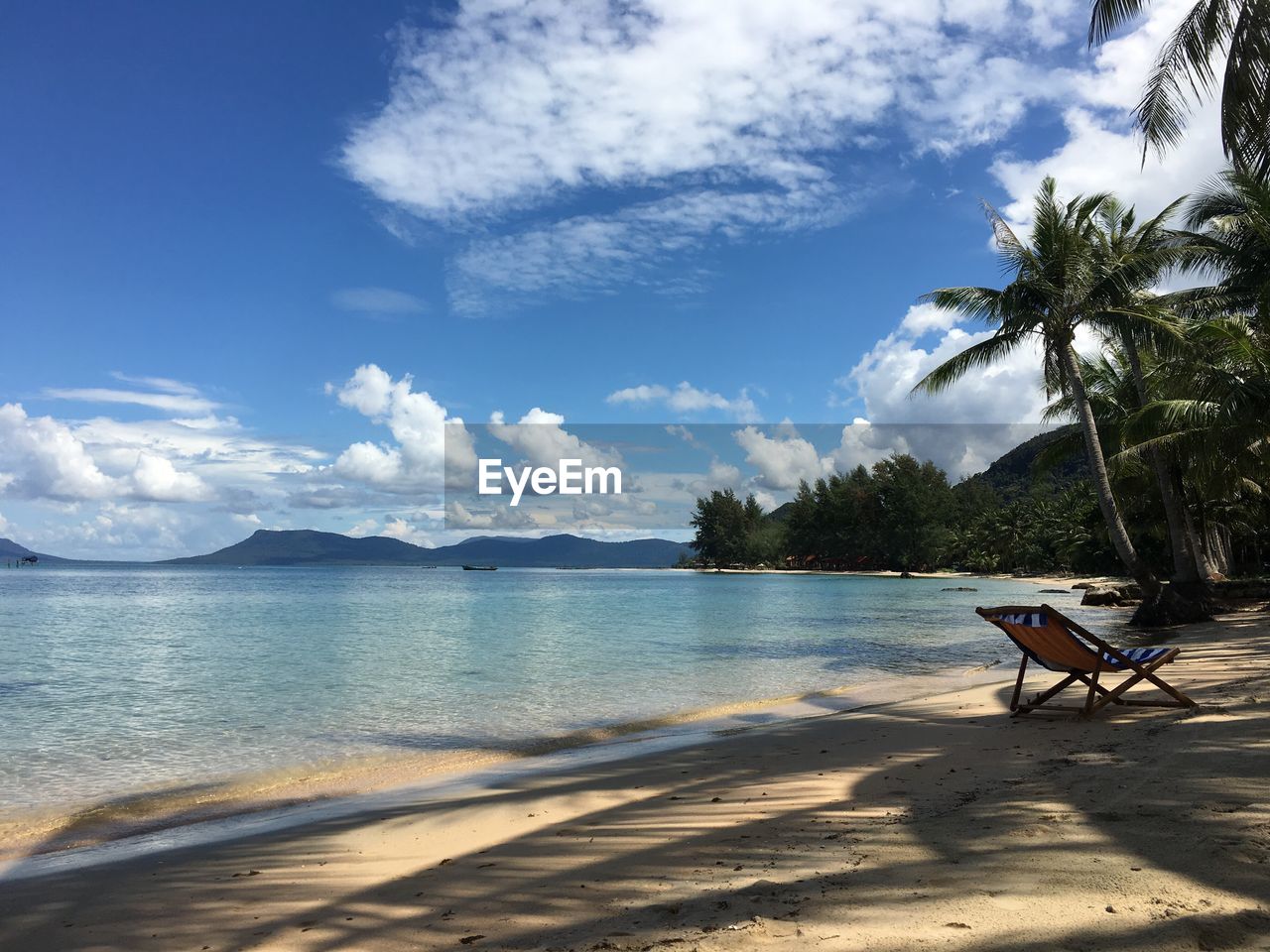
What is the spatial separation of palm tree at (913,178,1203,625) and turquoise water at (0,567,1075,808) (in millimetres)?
4016

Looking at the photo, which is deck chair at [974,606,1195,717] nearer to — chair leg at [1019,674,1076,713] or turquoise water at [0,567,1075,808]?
chair leg at [1019,674,1076,713]

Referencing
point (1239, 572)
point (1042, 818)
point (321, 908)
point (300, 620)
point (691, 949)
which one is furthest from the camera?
point (1239, 572)

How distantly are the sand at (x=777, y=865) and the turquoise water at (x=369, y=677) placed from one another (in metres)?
3.94

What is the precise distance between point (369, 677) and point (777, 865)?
12.8m

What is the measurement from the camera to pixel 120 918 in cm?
369

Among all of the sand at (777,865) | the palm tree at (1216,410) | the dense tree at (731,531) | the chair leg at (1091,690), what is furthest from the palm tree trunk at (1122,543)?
the dense tree at (731,531)

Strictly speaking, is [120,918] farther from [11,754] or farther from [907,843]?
[11,754]

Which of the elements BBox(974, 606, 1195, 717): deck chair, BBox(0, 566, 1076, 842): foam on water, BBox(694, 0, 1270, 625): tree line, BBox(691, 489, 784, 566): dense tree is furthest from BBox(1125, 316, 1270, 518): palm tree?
BBox(691, 489, 784, 566): dense tree

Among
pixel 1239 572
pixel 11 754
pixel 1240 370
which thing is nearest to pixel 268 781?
pixel 11 754

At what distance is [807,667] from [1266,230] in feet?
38.2

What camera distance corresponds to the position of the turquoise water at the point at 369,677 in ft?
29.7

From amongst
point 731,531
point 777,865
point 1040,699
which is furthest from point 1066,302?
point 731,531

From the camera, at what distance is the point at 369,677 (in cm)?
1484

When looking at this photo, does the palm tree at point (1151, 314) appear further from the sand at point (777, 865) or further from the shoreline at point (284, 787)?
the sand at point (777, 865)
